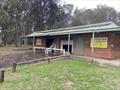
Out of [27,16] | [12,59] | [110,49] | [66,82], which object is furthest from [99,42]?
[27,16]

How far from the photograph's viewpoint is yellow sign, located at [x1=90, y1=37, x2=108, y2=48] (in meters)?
15.2

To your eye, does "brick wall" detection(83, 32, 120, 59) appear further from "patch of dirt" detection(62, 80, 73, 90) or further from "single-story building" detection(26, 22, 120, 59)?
"patch of dirt" detection(62, 80, 73, 90)

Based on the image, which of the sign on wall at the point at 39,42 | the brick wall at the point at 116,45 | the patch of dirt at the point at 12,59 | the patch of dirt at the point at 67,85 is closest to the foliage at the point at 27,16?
the sign on wall at the point at 39,42

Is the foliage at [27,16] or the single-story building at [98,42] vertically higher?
the foliage at [27,16]

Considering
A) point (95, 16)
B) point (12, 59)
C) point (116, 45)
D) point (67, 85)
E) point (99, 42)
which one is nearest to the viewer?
point (67, 85)

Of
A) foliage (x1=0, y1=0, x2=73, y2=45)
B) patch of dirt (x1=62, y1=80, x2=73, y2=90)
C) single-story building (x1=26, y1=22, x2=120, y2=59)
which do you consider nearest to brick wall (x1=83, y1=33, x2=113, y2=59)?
single-story building (x1=26, y1=22, x2=120, y2=59)

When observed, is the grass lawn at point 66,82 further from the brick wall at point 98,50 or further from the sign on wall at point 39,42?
the sign on wall at point 39,42

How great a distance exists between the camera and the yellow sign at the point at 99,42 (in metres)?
15.2

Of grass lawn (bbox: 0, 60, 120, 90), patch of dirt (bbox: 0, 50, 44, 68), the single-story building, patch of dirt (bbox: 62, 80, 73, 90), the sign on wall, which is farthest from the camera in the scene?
the sign on wall

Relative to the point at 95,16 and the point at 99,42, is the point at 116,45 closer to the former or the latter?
the point at 99,42

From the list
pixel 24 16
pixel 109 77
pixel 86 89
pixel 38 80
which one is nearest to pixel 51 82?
pixel 38 80

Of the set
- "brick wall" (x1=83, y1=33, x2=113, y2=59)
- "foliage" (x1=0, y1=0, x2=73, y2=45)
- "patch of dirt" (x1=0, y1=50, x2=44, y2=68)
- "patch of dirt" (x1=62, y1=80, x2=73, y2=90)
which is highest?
"foliage" (x1=0, y1=0, x2=73, y2=45)

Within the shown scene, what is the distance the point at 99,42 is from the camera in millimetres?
15758

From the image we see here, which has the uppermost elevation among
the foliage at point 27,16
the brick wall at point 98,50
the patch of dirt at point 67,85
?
the foliage at point 27,16
